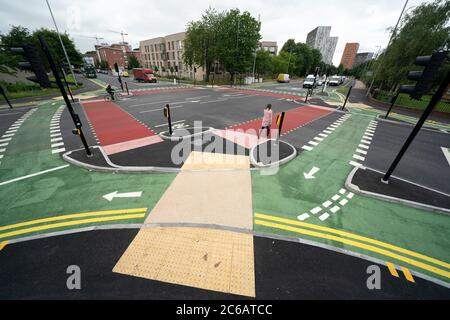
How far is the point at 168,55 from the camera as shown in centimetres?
6169

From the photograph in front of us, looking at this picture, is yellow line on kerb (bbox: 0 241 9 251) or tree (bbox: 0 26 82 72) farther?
tree (bbox: 0 26 82 72)

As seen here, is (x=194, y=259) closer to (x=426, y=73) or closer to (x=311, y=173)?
(x=311, y=173)

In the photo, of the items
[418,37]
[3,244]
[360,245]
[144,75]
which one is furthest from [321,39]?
[3,244]

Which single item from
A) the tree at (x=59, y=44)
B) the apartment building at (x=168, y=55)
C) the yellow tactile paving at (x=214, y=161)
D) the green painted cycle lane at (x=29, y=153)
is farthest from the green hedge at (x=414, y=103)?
the tree at (x=59, y=44)

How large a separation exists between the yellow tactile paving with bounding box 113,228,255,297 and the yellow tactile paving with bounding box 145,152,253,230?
44 centimetres

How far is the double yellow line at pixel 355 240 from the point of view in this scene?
4.19 m

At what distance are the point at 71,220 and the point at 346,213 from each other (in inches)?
332

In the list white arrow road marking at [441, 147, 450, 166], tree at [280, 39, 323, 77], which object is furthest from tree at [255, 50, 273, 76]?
white arrow road marking at [441, 147, 450, 166]

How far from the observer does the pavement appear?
12.1ft

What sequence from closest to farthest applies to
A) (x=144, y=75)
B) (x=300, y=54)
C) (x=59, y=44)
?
1. (x=144, y=75)
2. (x=59, y=44)
3. (x=300, y=54)

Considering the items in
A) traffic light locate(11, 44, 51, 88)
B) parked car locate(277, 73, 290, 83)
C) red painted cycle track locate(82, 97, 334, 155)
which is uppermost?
traffic light locate(11, 44, 51, 88)

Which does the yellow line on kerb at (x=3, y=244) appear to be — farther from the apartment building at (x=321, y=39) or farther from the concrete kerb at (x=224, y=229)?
the apartment building at (x=321, y=39)

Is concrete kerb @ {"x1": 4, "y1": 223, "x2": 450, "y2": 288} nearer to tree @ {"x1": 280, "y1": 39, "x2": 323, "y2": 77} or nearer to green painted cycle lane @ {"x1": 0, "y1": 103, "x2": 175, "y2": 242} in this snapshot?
green painted cycle lane @ {"x1": 0, "y1": 103, "x2": 175, "y2": 242}

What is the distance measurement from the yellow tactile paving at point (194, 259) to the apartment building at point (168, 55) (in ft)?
176
